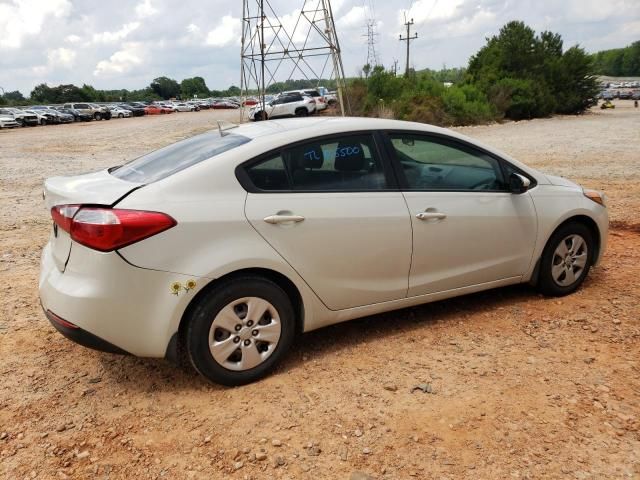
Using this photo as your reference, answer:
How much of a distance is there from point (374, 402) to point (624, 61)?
202m

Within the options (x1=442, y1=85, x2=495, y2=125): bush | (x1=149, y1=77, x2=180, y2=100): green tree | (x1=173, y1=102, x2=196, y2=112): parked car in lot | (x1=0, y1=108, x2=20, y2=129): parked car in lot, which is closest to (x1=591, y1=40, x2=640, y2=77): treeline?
(x1=149, y1=77, x2=180, y2=100): green tree

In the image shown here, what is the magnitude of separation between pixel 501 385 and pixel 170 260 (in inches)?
80.5

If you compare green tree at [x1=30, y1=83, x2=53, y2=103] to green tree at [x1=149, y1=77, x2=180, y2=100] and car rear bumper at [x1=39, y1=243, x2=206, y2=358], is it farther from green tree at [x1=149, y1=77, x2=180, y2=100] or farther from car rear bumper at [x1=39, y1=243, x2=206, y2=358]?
car rear bumper at [x1=39, y1=243, x2=206, y2=358]

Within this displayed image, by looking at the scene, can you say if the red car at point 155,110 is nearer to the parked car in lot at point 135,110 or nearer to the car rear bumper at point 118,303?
the parked car in lot at point 135,110

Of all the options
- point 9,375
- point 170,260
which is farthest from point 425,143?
point 9,375

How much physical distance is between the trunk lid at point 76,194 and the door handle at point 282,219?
Result: 773mm

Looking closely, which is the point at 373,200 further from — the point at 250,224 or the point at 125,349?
the point at 125,349

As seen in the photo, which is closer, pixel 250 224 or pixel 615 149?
pixel 250 224

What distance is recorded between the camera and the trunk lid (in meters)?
3.13

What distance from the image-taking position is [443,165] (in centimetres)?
410

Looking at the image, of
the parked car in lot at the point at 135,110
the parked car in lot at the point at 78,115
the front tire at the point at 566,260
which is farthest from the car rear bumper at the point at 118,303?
the parked car in lot at the point at 135,110

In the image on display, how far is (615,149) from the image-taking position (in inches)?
630

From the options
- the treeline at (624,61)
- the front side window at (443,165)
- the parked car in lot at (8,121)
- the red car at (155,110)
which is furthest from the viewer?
the treeline at (624,61)

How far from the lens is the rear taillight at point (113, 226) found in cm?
294
